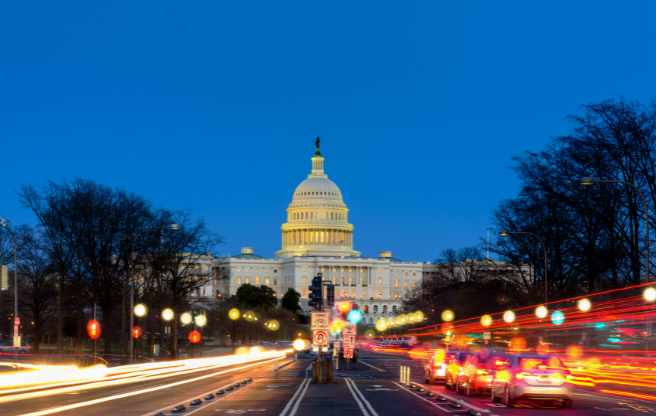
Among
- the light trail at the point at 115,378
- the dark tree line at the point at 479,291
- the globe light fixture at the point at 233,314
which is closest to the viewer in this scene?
the light trail at the point at 115,378

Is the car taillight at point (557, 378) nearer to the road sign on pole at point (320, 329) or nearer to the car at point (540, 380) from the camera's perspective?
the car at point (540, 380)

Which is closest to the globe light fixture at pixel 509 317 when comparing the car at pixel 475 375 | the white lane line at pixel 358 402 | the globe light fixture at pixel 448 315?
the white lane line at pixel 358 402

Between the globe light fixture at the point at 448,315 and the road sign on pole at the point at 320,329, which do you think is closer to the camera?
the road sign on pole at the point at 320,329

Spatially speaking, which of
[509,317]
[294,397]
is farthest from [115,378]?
[509,317]

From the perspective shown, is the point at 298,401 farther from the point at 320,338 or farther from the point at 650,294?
the point at 650,294

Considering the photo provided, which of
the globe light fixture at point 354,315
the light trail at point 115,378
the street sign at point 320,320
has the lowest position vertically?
the light trail at point 115,378

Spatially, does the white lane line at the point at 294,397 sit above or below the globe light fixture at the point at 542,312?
below

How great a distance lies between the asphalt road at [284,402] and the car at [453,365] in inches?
31.9

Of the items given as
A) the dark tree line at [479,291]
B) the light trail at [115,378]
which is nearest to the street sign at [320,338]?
the light trail at [115,378]

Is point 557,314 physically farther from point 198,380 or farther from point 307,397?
point 307,397

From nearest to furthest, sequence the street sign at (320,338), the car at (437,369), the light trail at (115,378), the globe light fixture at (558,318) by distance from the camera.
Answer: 1. the light trail at (115,378)
2. the car at (437,369)
3. the street sign at (320,338)
4. the globe light fixture at (558,318)

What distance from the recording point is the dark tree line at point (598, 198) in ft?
204

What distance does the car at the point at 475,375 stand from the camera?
35.9 metres

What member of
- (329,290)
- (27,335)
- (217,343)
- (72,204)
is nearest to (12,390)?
(329,290)
